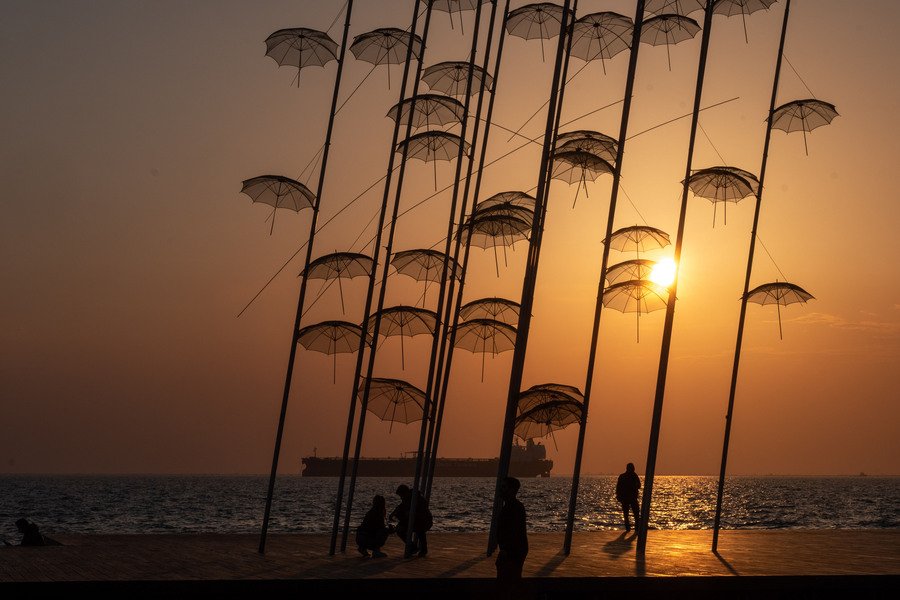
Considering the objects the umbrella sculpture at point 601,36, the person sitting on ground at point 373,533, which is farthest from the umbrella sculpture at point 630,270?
the person sitting on ground at point 373,533

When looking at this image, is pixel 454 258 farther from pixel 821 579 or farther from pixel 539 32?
pixel 821 579

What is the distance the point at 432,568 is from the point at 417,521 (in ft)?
11.0

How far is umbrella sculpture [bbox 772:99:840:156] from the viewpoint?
26266 millimetres

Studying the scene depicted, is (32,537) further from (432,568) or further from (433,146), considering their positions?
(433,146)

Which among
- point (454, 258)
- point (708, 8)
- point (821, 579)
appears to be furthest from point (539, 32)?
point (821, 579)

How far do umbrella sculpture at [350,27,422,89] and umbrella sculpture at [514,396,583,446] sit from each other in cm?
889

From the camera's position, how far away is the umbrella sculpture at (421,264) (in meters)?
26.2

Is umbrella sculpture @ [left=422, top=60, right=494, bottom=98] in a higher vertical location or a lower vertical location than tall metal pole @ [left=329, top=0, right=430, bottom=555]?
higher

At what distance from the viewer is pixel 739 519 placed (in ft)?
286

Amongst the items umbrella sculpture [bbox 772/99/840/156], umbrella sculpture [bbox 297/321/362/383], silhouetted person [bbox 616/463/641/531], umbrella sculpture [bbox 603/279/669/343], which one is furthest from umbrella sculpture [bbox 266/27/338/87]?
silhouetted person [bbox 616/463/641/531]

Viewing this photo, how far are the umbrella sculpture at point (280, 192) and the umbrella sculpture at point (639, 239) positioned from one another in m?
8.82

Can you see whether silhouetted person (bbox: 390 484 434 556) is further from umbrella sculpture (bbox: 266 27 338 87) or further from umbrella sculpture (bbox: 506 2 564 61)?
umbrella sculpture (bbox: 506 2 564 61)

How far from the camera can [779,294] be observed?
26.3m

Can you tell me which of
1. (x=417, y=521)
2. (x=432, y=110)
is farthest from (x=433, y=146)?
(x=417, y=521)
